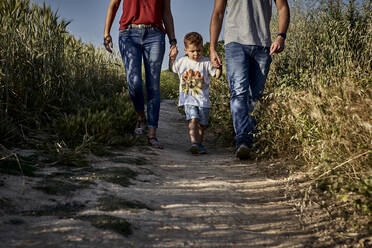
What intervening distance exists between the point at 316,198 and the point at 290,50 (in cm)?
333

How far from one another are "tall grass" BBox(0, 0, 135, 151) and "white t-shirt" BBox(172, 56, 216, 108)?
765mm

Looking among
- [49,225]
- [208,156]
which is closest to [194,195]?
[49,225]

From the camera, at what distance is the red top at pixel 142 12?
3914 millimetres

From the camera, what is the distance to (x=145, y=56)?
4.04 m

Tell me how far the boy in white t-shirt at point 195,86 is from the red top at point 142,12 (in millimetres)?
458

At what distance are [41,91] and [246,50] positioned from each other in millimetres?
2417

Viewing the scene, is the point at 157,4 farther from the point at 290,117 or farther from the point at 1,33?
the point at 290,117

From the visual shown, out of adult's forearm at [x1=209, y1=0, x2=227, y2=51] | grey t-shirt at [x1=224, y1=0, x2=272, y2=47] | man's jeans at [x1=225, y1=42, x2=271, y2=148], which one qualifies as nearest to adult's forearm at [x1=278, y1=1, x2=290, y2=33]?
grey t-shirt at [x1=224, y1=0, x2=272, y2=47]

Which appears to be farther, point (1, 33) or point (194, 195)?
point (1, 33)

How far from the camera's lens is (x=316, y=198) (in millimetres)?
2293

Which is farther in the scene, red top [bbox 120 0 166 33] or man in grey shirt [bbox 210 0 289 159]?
red top [bbox 120 0 166 33]

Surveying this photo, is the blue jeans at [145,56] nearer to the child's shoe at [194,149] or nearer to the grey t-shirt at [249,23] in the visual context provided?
the child's shoe at [194,149]

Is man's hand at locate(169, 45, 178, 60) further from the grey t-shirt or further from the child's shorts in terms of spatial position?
the grey t-shirt

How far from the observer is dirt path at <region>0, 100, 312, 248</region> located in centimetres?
153
